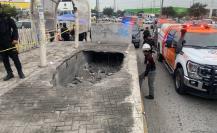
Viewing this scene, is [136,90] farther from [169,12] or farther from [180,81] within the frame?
[169,12]

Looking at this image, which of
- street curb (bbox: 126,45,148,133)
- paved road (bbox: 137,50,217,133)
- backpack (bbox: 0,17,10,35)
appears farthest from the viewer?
backpack (bbox: 0,17,10,35)

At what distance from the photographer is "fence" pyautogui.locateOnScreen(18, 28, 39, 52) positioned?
12.6 metres

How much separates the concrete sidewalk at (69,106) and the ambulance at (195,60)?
1.32 m

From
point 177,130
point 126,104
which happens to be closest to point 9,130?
point 126,104

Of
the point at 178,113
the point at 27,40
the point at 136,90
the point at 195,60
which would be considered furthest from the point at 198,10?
the point at 136,90

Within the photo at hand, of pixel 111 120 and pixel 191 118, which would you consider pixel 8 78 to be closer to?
pixel 111 120

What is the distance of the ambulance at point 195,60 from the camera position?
718 centimetres

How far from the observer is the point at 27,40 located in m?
13.1

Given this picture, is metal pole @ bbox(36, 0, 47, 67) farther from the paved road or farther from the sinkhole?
the paved road

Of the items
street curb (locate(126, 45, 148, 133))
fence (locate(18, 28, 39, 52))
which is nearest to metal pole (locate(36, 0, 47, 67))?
street curb (locate(126, 45, 148, 133))

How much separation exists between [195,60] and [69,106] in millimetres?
3445

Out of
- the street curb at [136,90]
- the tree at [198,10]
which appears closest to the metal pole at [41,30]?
the street curb at [136,90]

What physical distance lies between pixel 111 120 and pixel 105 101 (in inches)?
37.4

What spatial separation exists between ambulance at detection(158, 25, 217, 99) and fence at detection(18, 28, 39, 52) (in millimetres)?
6149
